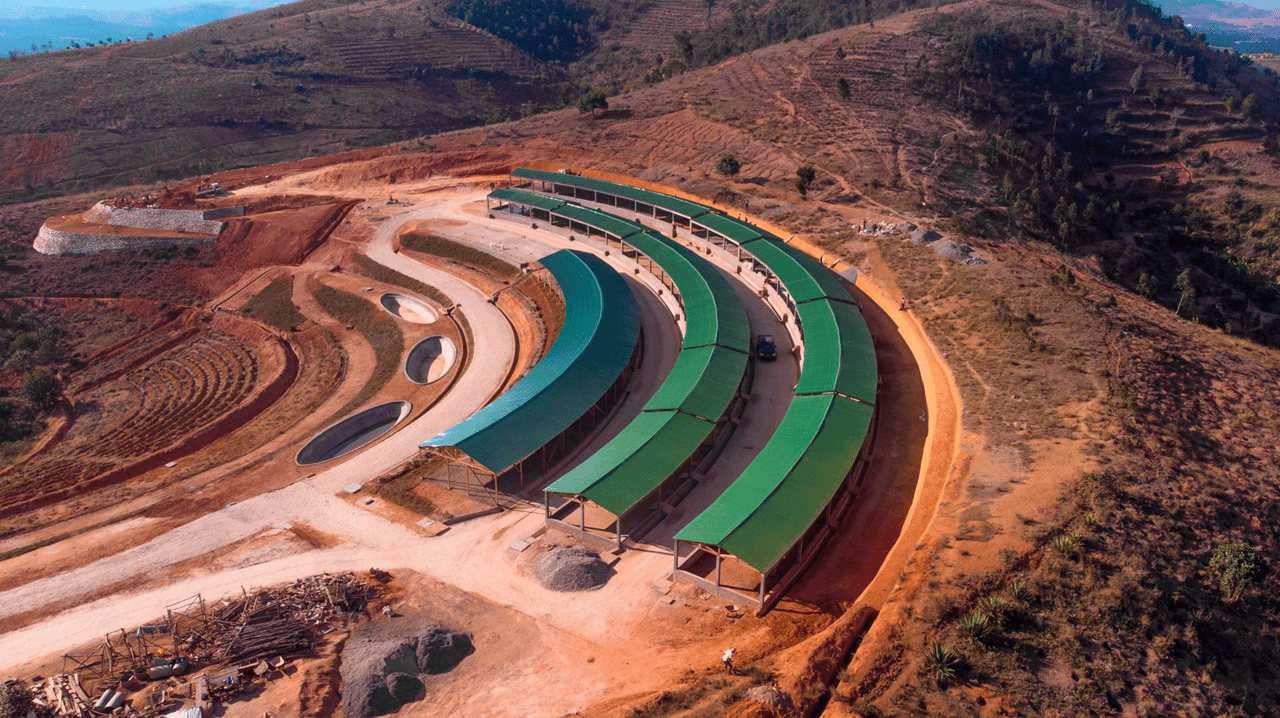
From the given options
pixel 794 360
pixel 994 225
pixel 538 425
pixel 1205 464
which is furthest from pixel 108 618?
pixel 994 225

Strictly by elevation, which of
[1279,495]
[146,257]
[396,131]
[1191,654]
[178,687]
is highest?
[396,131]

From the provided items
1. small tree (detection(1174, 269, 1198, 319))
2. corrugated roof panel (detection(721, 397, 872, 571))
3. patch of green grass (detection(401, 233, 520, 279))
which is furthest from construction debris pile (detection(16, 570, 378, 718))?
small tree (detection(1174, 269, 1198, 319))

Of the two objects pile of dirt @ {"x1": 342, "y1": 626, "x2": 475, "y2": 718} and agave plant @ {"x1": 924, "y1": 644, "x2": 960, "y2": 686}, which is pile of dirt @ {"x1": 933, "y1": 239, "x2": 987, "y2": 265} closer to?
agave plant @ {"x1": 924, "y1": 644, "x2": 960, "y2": 686}

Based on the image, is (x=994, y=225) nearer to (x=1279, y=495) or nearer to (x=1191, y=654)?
(x=1279, y=495)

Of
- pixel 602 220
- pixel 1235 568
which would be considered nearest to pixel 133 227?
pixel 602 220

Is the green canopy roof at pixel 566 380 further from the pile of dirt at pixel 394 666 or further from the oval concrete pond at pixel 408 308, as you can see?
the oval concrete pond at pixel 408 308

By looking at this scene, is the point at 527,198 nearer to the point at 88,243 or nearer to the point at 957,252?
the point at 957,252

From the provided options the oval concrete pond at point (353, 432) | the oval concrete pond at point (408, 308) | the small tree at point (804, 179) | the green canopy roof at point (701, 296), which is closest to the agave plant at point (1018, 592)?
the green canopy roof at point (701, 296)
